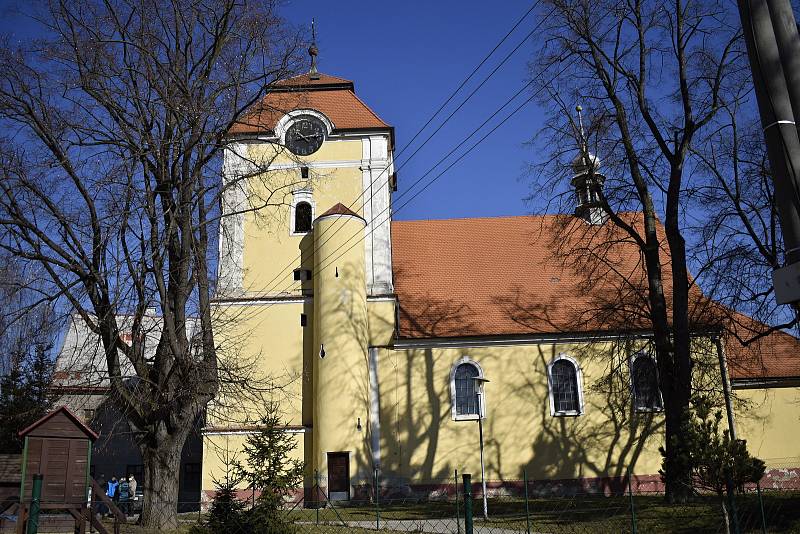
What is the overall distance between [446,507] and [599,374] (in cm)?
757

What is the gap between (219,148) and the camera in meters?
15.8

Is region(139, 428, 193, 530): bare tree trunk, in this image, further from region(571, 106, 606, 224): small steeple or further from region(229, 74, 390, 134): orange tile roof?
region(229, 74, 390, 134): orange tile roof

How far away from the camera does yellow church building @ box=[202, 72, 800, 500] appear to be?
2222cm

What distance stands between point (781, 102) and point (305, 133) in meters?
21.6

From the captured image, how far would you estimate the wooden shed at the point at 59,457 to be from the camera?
12.7 meters

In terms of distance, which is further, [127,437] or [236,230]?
[127,437]

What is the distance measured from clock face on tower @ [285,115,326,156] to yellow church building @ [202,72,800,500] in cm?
29

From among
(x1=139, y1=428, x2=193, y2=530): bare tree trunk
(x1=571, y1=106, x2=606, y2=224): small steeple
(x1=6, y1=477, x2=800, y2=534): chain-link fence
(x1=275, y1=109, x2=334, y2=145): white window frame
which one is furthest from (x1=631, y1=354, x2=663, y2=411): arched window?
(x1=139, y1=428, x2=193, y2=530): bare tree trunk

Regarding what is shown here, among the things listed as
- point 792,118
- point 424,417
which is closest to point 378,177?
point 424,417

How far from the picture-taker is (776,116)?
Result: 4.70 metres

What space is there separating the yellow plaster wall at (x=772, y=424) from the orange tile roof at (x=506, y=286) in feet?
2.34

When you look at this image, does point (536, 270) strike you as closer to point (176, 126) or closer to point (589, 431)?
point (589, 431)

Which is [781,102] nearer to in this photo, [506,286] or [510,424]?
[510,424]

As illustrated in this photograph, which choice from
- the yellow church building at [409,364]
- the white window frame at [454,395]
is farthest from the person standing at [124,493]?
the white window frame at [454,395]
